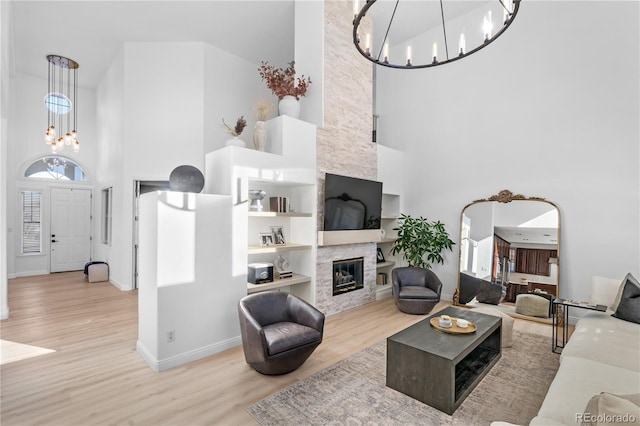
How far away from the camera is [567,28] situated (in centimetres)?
465

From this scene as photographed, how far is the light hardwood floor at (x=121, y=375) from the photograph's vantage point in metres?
2.47

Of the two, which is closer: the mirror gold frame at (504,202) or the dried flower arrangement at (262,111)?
the dried flower arrangement at (262,111)

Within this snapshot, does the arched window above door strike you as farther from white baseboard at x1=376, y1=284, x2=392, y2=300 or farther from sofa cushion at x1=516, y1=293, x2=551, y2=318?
sofa cushion at x1=516, y1=293, x2=551, y2=318

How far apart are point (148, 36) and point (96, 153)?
12.9 feet

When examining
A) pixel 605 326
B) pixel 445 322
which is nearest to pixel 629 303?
pixel 605 326

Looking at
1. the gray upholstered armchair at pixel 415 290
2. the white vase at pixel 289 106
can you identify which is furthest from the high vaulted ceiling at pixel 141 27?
the gray upholstered armchair at pixel 415 290

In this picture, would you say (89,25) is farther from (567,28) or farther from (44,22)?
(567,28)

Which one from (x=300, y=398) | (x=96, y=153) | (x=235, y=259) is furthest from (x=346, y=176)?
(x=96, y=153)

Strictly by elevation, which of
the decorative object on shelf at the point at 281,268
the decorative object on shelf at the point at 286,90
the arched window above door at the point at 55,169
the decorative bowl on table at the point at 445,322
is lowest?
the decorative bowl on table at the point at 445,322

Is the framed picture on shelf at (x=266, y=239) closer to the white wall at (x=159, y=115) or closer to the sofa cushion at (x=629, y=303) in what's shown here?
the white wall at (x=159, y=115)

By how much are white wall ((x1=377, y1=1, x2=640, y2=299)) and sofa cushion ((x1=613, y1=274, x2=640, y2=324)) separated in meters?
0.91

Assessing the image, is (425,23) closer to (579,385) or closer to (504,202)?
(504,202)

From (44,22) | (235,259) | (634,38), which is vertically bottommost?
(235,259)

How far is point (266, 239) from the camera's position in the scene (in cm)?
466
